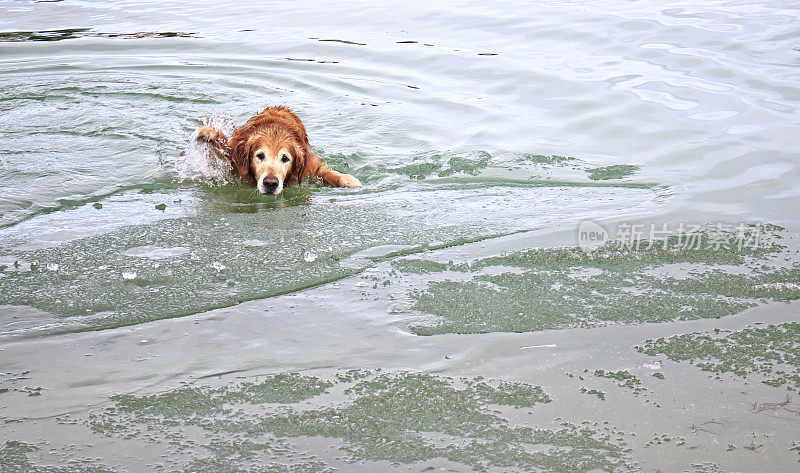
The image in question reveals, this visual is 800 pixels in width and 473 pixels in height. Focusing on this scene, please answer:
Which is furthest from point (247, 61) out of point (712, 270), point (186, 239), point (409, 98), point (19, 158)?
point (712, 270)

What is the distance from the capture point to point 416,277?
524cm

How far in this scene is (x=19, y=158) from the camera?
26.0 ft

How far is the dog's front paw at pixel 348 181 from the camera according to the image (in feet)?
24.4

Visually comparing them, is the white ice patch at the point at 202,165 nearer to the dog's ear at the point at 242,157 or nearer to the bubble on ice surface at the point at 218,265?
the dog's ear at the point at 242,157

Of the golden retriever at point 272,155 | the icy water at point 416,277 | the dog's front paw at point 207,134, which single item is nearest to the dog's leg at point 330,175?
the golden retriever at point 272,155

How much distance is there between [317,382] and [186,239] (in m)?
2.26

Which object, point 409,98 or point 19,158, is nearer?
point 19,158

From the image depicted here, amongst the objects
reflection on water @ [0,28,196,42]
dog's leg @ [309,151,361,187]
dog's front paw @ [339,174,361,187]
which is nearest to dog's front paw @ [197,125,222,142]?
dog's leg @ [309,151,361,187]

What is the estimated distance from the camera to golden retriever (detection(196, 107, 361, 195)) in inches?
291

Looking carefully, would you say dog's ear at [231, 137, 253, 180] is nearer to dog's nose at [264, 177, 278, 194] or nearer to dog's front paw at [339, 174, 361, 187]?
dog's nose at [264, 177, 278, 194]

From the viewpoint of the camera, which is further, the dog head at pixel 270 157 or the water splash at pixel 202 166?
the water splash at pixel 202 166

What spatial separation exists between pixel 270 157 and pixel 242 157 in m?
0.35

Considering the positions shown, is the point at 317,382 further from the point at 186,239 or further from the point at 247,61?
the point at 247,61

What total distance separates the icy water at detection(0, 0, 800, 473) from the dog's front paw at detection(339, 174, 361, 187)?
12 centimetres
